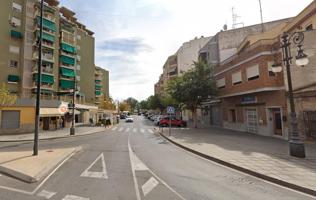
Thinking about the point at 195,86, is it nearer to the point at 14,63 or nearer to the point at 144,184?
the point at 144,184

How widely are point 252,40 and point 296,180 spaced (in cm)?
2154

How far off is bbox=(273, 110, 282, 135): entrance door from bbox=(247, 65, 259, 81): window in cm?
373

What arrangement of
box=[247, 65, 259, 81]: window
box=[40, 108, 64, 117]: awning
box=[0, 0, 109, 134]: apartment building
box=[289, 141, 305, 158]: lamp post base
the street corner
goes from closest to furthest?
the street corner → box=[289, 141, 305, 158]: lamp post base → box=[247, 65, 259, 81]: window → box=[40, 108, 64, 117]: awning → box=[0, 0, 109, 134]: apartment building

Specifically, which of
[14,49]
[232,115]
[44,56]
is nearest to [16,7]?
[14,49]

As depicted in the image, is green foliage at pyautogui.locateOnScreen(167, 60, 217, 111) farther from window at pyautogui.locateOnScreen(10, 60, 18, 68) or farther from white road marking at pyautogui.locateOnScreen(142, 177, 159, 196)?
window at pyautogui.locateOnScreen(10, 60, 18, 68)

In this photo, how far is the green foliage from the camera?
88.6 ft

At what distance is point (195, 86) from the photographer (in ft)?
88.0

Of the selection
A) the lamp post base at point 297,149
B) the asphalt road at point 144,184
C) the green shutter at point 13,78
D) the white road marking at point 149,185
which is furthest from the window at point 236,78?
the green shutter at point 13,78

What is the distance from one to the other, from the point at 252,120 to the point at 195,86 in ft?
25.9

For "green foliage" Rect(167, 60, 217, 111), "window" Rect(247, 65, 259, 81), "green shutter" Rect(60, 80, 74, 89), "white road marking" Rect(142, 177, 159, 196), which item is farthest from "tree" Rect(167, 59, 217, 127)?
"green shutter" Rect(60, 80, 74, 89)

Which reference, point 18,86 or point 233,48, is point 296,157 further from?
point 18,86

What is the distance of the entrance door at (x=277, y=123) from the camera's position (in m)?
18.6

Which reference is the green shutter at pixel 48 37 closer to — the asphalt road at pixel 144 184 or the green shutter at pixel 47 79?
the green shutter at pixel 47 79

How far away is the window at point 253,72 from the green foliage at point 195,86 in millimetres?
6629
